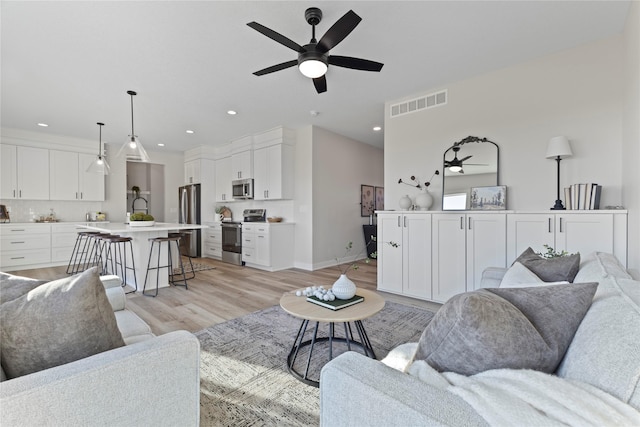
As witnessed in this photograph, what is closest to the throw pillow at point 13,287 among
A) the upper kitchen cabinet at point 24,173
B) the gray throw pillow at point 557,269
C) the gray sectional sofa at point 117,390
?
the gray sectional sofa at point 117,390

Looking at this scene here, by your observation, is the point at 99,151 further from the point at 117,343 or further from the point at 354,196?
the point at 117,343

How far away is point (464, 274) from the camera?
3242 millimetres

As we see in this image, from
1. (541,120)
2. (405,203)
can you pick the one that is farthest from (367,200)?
(541,120)

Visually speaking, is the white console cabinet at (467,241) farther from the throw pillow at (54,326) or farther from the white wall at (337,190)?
the throw pillow at (54,326)

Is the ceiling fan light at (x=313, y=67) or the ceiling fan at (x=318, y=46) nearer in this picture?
the ceiling fan at (x=318, y=46)

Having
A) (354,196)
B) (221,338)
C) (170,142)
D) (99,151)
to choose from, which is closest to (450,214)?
(221,338)

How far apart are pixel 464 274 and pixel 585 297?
2.41 metres

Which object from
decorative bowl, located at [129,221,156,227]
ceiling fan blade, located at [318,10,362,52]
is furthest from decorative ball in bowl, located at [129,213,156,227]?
ceiling fan blade, located at [318,10,362,52]

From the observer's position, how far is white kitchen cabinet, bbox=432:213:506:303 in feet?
10.0

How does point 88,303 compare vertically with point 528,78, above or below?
below

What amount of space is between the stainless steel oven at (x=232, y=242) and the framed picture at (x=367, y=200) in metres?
2.78

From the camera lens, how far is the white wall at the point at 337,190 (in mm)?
5605

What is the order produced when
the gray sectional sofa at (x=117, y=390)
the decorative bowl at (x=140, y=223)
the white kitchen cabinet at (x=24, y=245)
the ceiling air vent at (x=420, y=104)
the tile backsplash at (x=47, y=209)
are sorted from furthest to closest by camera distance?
the tile backsplash at (x=47, y=209), the white kitchen cabinet at (x=24, y=245), the decorative bowl at (x=140, y=223), the ceiling air vent at (x=420, y=104), the gray sectional sofa at (x=117, y=390)

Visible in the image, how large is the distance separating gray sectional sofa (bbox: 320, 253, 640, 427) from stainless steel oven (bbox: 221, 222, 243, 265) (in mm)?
5355
